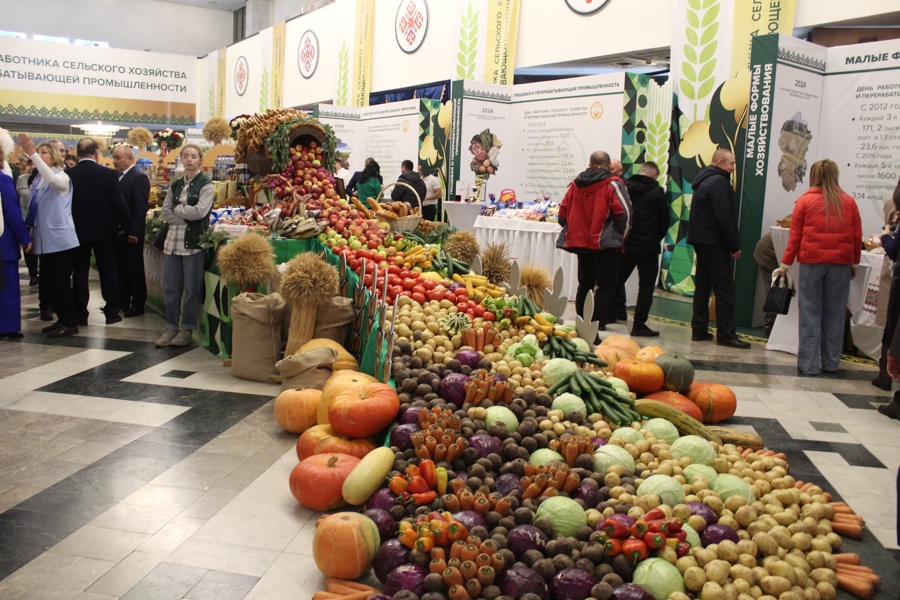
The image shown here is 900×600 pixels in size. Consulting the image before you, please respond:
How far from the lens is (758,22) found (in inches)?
348

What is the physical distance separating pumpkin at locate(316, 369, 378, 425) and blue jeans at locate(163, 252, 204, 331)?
2.49 metres

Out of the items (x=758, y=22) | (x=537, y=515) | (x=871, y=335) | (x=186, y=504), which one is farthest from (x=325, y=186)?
(x=758, y=22)

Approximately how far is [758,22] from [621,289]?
3958 mm

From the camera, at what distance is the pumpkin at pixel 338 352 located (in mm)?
4555

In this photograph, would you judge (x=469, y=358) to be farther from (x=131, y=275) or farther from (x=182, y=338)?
(x=131, y=275)

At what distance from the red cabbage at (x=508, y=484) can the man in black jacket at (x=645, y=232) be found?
428 cm

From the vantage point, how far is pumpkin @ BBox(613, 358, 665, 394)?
4.27 metres

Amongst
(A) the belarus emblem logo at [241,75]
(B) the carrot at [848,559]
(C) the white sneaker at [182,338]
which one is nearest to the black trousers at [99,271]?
(C) the white sneaker at [182,338]

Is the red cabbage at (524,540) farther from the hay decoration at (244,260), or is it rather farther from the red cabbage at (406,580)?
the hay decoration at (244,260)

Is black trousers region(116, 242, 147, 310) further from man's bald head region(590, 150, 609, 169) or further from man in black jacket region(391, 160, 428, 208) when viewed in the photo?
man's bald head region(590, 150, 609, 169)

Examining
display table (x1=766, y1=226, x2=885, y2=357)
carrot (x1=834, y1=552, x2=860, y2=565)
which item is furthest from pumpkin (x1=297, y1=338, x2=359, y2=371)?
display table (x1=766, y1=226, x2=885, y2=357)

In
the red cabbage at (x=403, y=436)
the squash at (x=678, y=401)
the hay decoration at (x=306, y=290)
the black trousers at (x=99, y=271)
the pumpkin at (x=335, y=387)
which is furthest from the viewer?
the black trousers at (x=99, y=271)

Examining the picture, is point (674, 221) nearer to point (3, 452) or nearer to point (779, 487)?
point (779, 487)

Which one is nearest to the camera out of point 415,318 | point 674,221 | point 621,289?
point 415,318
